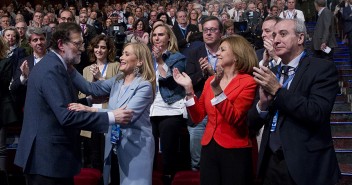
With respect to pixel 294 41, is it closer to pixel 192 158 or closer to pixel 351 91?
pixel 192 158

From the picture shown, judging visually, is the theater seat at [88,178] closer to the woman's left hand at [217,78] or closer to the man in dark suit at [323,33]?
the woman's left hand at [217,78]

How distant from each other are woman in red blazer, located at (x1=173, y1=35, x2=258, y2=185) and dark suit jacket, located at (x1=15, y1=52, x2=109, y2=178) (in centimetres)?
73

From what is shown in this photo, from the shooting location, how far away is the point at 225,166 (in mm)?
3742

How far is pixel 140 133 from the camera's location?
4.09 metres

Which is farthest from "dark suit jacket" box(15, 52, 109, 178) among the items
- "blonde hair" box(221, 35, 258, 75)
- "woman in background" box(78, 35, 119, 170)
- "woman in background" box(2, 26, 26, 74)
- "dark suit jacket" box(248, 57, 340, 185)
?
"woman in background" box(2, 26, 26, 74)

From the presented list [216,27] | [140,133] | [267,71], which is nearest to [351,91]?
[216,27]

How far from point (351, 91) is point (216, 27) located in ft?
9.80

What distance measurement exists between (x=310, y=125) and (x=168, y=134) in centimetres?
216

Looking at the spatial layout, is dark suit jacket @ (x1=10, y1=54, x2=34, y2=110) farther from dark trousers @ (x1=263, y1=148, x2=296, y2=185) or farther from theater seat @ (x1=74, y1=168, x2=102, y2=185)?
dark trousers @ (x1=263, y1=148, x2=296, y2=185)

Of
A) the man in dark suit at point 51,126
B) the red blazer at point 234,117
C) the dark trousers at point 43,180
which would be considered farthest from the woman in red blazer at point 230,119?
the dark trousers at point 43,180

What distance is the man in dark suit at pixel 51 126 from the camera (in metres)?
3.44

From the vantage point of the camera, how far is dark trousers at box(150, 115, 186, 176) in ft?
16.8

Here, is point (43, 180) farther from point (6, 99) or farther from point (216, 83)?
point (6, 99)

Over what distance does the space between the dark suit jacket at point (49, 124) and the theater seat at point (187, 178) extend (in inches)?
66.3
